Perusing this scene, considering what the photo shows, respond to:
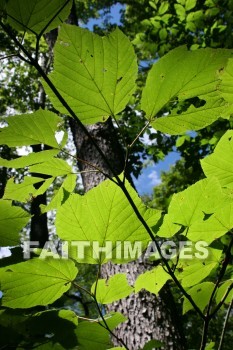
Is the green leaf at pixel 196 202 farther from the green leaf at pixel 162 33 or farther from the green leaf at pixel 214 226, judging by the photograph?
the green leaf at pixel 162 33

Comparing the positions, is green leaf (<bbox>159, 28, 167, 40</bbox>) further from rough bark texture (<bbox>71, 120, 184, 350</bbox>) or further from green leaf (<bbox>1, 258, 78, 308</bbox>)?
green leaf (<bbox>1, 258, 78, 308</bbox>)

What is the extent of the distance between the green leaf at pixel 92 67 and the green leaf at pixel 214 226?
303 millimetres

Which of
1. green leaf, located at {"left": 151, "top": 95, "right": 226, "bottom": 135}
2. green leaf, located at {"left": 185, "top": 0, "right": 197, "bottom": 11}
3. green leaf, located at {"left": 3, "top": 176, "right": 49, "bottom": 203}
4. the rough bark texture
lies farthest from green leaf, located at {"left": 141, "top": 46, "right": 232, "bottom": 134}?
green leaf, located at {"left": 185, "top": 0, "right": 197, "bottom": 11}

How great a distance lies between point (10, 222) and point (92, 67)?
14.7 inches

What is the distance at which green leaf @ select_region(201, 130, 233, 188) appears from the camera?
2.24ft

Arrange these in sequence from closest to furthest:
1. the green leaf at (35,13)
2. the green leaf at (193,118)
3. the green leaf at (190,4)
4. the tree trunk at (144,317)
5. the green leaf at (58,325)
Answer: the green leaf at (35,13)
the green leaf at (193,118)
the green leaf at (58,325)
the tree trunk at (144,317)
the green leaf at (190,4)

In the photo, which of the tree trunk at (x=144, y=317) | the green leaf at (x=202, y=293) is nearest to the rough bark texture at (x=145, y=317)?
the tree trunk at (x=144, y=317)

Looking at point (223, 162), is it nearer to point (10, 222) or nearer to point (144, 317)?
point (10, 222)

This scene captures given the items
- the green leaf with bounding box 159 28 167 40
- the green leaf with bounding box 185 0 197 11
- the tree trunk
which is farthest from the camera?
the green leaf with bounding box 159 28 167 40

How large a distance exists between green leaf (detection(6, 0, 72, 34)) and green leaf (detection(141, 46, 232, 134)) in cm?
17

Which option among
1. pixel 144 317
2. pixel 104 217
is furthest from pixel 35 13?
pixel 144 317

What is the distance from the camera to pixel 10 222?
719 millimetres

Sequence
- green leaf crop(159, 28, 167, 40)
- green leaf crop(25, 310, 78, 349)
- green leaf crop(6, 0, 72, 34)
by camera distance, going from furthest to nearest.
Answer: green leaf crop(159, 28, 167, 40) < green leaf crop(25, 310, 78, 349) < green leaf crop(6, 0, 72, 34)

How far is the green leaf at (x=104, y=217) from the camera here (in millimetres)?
631
